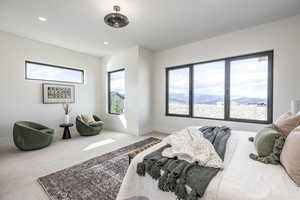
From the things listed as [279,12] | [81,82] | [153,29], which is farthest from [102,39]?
[279,12]

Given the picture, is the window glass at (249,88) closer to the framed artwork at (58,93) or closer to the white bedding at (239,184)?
the white bedding at (239,184)

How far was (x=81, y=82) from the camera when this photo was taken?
5.05 m

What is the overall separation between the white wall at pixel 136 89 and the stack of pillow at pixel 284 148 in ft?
11.3

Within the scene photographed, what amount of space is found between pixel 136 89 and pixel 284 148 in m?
3.73

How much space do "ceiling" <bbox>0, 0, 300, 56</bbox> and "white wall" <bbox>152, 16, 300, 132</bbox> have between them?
22 cm

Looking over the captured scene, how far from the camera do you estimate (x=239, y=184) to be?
0.90 m

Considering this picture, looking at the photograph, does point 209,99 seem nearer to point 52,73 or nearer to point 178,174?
point 178,174

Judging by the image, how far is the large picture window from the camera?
16.5 feet

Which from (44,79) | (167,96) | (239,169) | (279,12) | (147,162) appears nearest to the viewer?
(239,169)

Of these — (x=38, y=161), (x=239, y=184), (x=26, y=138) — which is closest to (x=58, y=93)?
(x=26, y=138)

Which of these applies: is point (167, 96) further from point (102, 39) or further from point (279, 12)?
point (279, 12)

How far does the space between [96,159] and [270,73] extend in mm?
4088

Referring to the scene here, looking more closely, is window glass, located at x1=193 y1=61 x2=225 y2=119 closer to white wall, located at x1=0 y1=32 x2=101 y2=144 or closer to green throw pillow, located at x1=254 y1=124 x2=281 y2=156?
green throw pillow, located at x1=254 y1=124 x2=281 y2=156

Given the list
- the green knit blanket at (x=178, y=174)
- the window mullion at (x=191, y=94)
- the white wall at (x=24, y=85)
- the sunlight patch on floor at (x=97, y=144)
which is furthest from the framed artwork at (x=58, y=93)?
the green knit blanket at (x=178, y=174)
